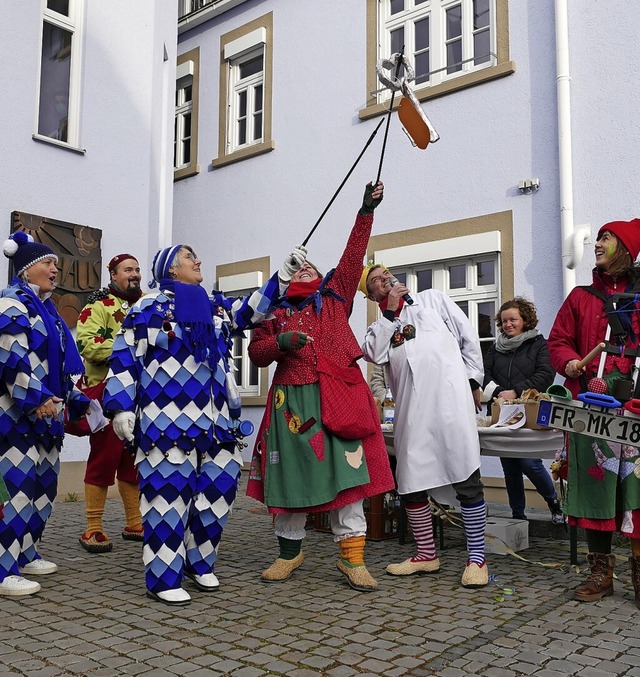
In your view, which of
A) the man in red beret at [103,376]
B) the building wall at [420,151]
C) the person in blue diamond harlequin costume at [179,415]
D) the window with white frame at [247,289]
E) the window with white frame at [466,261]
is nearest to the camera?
the person in blue diamond harlequin costume at [179,415]

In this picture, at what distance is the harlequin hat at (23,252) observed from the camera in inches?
175

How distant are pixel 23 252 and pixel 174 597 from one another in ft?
6.94

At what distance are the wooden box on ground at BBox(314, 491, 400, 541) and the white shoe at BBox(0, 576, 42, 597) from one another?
8.01 feet

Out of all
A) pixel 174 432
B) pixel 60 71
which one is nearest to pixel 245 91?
pixel 60 71

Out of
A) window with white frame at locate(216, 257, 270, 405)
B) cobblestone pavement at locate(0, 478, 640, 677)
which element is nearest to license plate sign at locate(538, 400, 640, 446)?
cobblestone pavement at locate(0, 478, 640, 677)

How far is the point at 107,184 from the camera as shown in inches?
338

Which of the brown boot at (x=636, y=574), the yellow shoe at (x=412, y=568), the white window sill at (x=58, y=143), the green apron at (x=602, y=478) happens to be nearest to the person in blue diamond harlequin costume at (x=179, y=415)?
the yellow shoe at (x=412, y=568)

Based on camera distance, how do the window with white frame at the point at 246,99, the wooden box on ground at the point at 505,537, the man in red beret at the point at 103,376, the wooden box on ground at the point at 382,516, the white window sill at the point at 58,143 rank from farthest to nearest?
1. the window with white frame at the point at 246,99
2. the white window sill at the point at 58,143
3. the wooden box on ground at the point at 382,516
4. the man in red beret at the point at 103,376
5. the wooden box on ground at the point at 505,537

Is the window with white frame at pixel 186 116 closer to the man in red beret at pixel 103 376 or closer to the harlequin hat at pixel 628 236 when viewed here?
the man in red beret at pixel 103 376

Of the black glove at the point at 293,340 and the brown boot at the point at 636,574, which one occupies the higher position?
the black glove at the point at 293,340

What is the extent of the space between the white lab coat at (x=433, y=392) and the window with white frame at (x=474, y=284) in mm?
3801

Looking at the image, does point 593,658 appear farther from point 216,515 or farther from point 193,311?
point 193,311

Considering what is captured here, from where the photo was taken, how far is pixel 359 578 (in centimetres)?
412

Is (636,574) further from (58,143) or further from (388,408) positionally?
(58,143)
